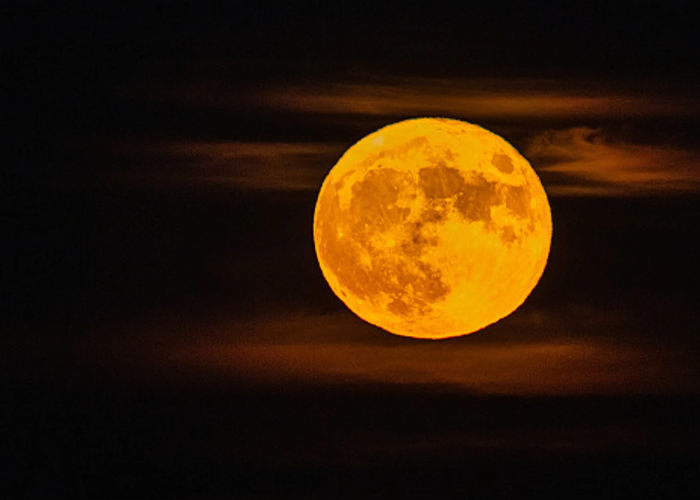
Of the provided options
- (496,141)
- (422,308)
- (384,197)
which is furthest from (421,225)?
(496,141)

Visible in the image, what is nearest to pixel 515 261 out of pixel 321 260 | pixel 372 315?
pixel 372 315

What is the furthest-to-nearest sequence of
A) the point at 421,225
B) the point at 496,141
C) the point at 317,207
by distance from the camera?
1. the point at 317,207
2. the point at 496,141
3. the point at 421,225

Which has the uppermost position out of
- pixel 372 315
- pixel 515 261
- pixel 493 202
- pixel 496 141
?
pixel 496 141

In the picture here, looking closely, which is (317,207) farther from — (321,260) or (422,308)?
(422,308)

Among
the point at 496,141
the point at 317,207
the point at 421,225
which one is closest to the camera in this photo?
the point at 421,225

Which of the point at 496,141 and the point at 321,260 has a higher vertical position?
the point at 496,141

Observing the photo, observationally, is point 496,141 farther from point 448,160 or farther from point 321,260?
point 321,260

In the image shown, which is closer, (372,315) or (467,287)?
(467,287)
